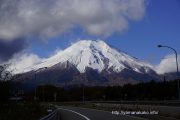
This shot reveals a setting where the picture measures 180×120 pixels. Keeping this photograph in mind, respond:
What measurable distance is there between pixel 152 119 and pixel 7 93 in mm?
12053

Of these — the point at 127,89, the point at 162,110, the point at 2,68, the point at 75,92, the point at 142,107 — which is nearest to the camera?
the point at 2,68

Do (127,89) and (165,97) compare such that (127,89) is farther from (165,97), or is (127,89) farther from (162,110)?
(162,110)

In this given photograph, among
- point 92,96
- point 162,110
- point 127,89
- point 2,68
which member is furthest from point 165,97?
point 2,68

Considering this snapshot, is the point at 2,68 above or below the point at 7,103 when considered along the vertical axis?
above

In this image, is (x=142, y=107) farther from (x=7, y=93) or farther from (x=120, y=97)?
(x=120, y=97)

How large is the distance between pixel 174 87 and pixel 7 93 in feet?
397

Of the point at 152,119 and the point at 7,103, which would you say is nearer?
the point at 7,103

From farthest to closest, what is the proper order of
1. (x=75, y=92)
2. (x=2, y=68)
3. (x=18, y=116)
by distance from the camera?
(x=75, y=92) → (x=2, y=68) → (x=18, y=116)

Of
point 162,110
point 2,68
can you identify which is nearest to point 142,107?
point 162,110

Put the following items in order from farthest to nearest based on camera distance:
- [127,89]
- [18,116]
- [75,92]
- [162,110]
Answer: [75,92] → [127,89] → [162,110] → [18,116]

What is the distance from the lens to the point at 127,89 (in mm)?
178375

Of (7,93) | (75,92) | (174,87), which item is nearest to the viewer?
(7,93)

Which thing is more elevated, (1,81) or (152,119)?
(1,81)

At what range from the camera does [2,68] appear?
32562 mm
